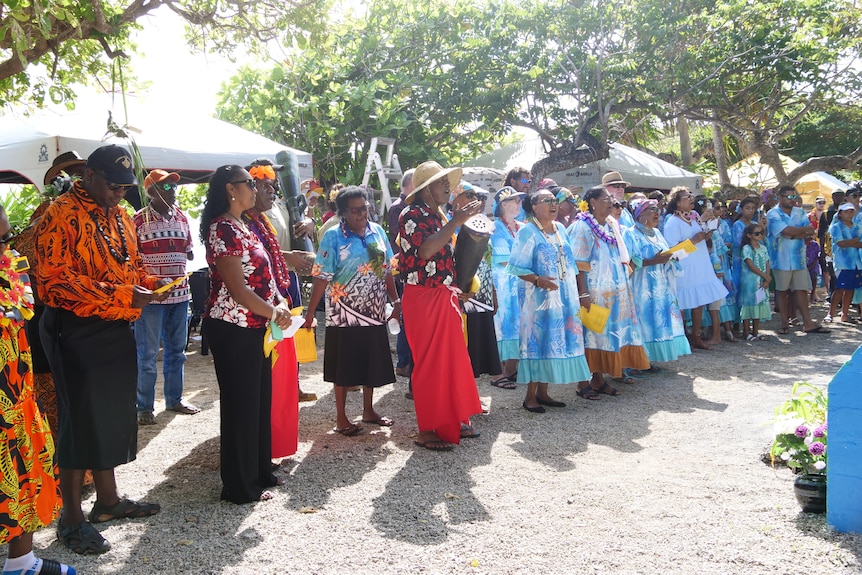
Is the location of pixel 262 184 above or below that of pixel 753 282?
above

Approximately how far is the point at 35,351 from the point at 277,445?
158 cm

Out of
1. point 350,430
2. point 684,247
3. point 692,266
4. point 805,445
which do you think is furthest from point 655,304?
point 350,430

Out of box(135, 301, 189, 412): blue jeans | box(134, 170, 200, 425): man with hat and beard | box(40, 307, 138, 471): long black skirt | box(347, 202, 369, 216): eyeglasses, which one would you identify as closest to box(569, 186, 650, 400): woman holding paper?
box(347, 202, 369, 216): eyeglasses

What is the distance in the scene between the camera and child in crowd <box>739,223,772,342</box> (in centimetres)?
999

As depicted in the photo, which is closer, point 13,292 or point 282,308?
point 13,292

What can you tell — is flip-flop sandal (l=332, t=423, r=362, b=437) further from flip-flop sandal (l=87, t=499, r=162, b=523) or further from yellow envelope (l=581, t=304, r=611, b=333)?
yellow envelope (l=581, t=304, r=611, b=333)

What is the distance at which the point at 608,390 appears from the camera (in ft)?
22.8

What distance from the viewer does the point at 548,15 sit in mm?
13023

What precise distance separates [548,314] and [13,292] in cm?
420

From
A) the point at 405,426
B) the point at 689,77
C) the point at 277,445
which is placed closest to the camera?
the point at 277,445

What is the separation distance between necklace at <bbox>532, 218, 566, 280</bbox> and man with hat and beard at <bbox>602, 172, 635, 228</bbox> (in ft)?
4.85

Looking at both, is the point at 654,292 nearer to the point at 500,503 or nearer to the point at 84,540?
the point at 500,503

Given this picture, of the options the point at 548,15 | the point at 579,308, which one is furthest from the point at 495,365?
the point at 548,15

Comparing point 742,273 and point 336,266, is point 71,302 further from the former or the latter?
point 742,273
